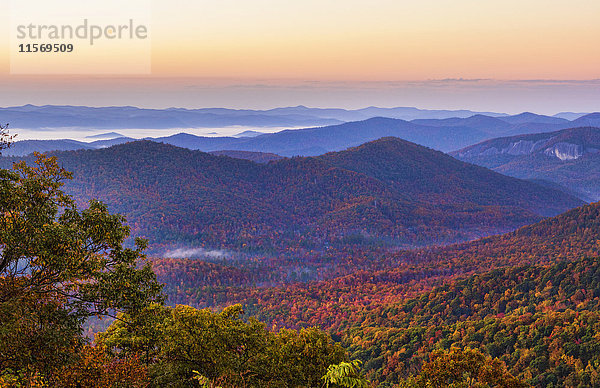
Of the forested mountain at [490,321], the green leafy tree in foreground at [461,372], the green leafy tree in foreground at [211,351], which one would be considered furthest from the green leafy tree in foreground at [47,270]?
the forested mountain at [490,321]

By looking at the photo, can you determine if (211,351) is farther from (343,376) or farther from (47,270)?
(343,376)

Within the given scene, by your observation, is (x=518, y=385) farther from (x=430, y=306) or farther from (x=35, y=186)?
(x=430, y=306)

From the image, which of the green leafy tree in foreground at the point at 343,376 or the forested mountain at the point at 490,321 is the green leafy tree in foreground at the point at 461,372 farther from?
the forested mountain at the point at 490,321

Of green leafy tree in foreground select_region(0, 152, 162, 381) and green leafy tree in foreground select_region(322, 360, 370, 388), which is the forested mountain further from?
green leafy tree in foreground select_region(0, 152, 162, 381)

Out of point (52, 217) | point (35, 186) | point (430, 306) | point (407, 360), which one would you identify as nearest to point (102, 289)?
point (52, 217)

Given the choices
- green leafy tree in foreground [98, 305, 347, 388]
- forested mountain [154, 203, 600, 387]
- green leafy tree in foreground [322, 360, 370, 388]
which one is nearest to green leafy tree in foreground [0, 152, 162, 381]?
green leafy tree in foreground [98, 305, 347, 388]

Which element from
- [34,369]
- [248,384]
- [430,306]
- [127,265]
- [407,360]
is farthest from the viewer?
[430,306]

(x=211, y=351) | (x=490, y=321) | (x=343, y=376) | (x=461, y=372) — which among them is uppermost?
(x=343, y=376)

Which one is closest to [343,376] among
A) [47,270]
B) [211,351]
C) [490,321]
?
[211,351]
